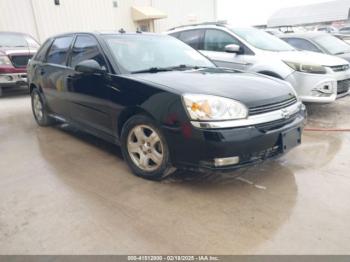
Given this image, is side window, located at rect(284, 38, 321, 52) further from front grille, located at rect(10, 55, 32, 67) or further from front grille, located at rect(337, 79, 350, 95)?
front grille, located at rect(10, 55, 32, 67)

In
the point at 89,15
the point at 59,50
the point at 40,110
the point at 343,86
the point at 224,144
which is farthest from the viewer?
the point at 89,15

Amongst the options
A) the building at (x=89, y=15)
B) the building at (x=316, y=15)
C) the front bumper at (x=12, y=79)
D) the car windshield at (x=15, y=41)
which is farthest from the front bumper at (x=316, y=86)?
the building at (x=316, y=15)

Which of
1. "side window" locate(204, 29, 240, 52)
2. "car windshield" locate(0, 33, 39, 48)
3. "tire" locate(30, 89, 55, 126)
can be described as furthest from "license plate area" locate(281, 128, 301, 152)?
"car windshield" locate(0, 33, 39, 48)

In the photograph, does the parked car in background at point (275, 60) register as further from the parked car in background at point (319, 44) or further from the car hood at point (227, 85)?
the car hood at point (227, 85)

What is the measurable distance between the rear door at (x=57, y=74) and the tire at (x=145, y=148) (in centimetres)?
145

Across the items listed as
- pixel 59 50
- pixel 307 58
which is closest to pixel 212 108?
pixel 59 50

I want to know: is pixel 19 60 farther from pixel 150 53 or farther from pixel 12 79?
pixel 150 53

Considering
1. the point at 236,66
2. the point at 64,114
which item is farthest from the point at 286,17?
the point at 64,114

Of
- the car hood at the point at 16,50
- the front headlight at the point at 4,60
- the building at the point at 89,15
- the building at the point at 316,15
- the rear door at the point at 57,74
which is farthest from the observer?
the building at the point at 316,15

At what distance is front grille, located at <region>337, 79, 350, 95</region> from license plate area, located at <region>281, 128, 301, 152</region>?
2848 millimetres

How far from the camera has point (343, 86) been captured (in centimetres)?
Result: 531

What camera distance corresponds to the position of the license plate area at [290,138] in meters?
2.80

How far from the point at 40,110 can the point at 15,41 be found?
193 inches

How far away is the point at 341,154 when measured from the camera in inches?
143
